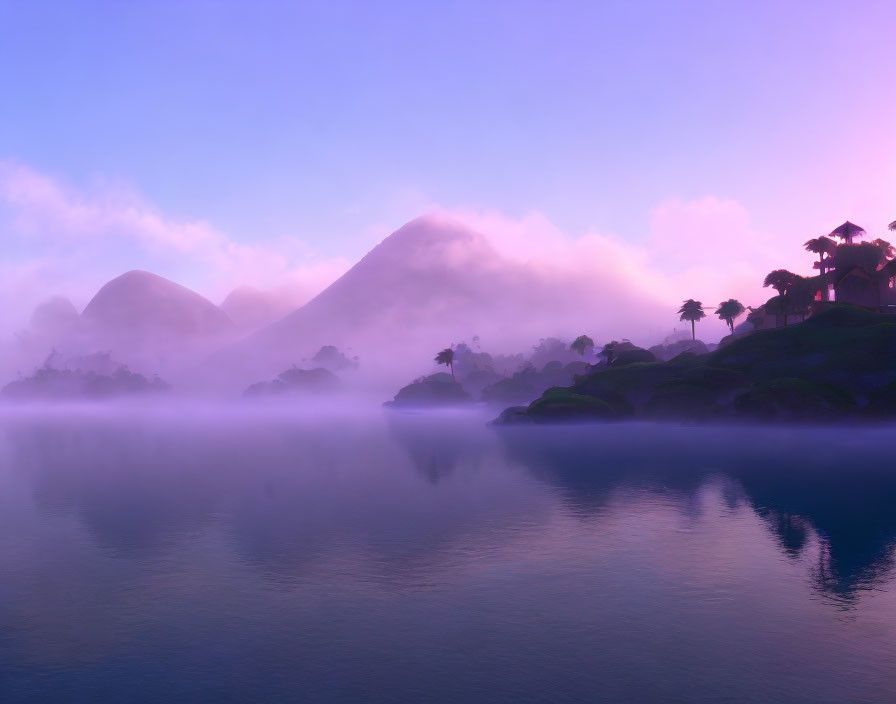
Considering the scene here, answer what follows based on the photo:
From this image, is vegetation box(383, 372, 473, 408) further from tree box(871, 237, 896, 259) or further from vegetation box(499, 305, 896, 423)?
tree box(871, 237, 896, 259)

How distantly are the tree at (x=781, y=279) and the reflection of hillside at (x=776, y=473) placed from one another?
32.3 m

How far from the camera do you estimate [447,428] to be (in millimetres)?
98688

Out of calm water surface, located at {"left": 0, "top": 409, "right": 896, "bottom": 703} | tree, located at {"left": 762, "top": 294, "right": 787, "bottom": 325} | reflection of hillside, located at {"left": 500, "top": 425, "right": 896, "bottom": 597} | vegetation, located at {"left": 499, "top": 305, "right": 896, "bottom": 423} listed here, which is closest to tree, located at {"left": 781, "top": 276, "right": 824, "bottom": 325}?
tree, located at {"left": 762, "top": 294, "right": 787, "bottom": 325}

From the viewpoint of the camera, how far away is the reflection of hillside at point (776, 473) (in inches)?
1083

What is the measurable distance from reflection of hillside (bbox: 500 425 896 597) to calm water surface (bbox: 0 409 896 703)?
0.25 m

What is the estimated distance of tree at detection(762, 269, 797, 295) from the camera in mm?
98625

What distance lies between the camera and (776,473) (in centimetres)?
4631

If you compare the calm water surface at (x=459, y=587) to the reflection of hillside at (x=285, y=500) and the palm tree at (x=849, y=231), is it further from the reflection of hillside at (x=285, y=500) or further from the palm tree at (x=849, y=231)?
the palm tree at (x=849, y=231)

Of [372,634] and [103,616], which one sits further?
[103,616]

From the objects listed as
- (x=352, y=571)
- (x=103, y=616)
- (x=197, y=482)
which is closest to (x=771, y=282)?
(x=197, y=482)

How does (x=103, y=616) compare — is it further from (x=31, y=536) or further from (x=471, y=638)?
(x=31, y=536)

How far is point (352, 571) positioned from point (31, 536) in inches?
666

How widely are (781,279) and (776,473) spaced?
60905 millimetres

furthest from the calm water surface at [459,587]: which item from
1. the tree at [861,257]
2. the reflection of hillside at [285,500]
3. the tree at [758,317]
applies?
the tree at [758,317]
